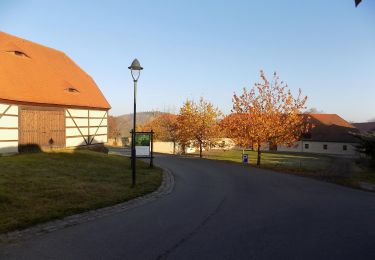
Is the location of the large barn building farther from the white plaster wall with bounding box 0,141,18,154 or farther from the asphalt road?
the asphalt road

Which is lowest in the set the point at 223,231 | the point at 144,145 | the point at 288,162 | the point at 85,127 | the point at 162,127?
the point at 288,162

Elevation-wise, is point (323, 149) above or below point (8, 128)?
below

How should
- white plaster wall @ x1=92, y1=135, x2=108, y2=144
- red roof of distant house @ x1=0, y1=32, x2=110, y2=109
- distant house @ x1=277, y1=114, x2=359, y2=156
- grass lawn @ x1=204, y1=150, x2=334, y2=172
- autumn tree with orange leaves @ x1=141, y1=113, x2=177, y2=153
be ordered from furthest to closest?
1. distant house @ x1=277, y1=114, x2=359, y2=156
2. autumn tree with orange leaves @ x1=141, y1=113, x2=177, y2=153
3. white plaster wall @ x1=92, y1=135, x2=108, y2=144
4. grass lawn @ x1=204, y1=150, x2=334, y2=172
5. red roof of distant house @ x1=0, y1=32, x2=110, y2=109

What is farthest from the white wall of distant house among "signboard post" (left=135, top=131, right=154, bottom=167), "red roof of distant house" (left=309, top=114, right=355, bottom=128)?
"signboard post" (left=135, top=131, right=154, bottom=167)

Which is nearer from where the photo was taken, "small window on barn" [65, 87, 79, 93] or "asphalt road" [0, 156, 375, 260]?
"asphalt road" [0, 156, 375, 260]

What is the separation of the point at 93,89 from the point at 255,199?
62.0 feet

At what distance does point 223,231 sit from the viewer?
7.59 m

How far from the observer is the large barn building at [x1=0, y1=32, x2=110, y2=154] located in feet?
61.6

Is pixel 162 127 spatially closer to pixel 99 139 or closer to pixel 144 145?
pixel 99 139

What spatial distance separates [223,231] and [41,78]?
18499mm

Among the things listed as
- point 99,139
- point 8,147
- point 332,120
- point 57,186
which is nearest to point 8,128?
point 8,147

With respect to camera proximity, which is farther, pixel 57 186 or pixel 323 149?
pixel 323 149

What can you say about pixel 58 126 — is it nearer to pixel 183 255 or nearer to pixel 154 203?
pixel 154 203

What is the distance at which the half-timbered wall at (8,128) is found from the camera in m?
18.0
